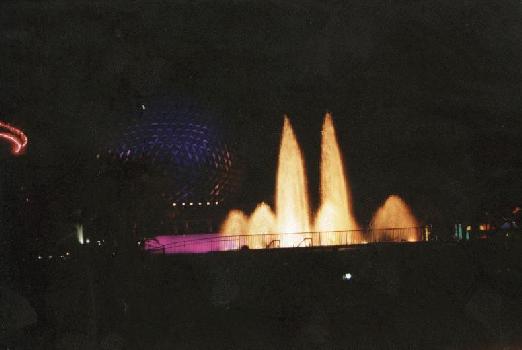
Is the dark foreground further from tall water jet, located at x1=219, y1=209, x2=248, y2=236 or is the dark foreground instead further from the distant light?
tall water jet, located at x1=219, y1=209, x2=248, y2=236

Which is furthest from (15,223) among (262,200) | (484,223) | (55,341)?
(484,223)

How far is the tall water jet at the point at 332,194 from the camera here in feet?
99.2

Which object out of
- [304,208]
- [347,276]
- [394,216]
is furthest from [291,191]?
[347,276]

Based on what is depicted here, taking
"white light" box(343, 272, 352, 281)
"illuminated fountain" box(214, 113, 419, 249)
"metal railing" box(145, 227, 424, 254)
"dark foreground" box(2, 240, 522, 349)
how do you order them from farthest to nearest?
"illuminated fountain" box(214, 113, 419, 249) → "metal railing" box(145, 227, 424, 254) → "white light" box(343, 272, 352, 281) → "dark foreground" box(2, 240, 522, 349)

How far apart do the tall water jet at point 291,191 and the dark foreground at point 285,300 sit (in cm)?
921

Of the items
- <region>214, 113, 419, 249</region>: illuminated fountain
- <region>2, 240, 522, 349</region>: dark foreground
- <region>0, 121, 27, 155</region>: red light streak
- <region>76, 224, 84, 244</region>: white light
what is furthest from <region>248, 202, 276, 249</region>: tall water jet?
<region>0, 121, 27, 155</region>: red light streak

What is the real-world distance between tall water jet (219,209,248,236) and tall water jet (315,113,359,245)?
14.3 ft

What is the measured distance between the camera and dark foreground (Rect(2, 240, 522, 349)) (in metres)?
16.8

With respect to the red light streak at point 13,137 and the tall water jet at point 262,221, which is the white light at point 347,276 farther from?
the red light streak at point 13,137

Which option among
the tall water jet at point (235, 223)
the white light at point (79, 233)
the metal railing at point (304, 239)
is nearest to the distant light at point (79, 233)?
the white light at point (79, 233)

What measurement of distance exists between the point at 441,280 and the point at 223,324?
6.94m

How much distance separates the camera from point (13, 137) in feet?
67.6

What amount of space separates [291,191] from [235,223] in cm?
396

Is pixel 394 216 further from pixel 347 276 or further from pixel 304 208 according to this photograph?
pixel 347 276
